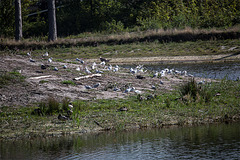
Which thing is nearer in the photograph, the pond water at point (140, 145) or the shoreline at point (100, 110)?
the pond water at point (140, 145)

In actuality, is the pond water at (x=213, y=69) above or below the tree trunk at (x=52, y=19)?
below

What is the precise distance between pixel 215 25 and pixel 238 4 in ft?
19.6

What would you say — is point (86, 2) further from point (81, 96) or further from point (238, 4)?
point (81, 96)

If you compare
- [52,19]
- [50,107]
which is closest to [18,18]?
[52,19]

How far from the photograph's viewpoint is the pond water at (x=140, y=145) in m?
8.76

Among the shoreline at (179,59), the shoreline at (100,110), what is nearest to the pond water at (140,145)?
the shoreline at (100,110)

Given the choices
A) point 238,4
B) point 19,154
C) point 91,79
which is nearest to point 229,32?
point 238,4

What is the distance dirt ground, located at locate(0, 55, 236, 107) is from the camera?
13.8 m

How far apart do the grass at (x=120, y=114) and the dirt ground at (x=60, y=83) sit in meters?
0.83

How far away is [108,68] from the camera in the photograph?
64.5 ft

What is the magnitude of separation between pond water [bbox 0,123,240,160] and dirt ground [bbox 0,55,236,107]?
363cm

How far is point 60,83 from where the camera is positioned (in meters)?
15.4

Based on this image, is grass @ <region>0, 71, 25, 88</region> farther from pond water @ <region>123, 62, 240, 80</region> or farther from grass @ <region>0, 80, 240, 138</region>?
pond water @ <region>123, 62, 240, 80</region>

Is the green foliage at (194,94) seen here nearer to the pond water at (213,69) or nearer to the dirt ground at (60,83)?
the dirt ground at (60,83)
